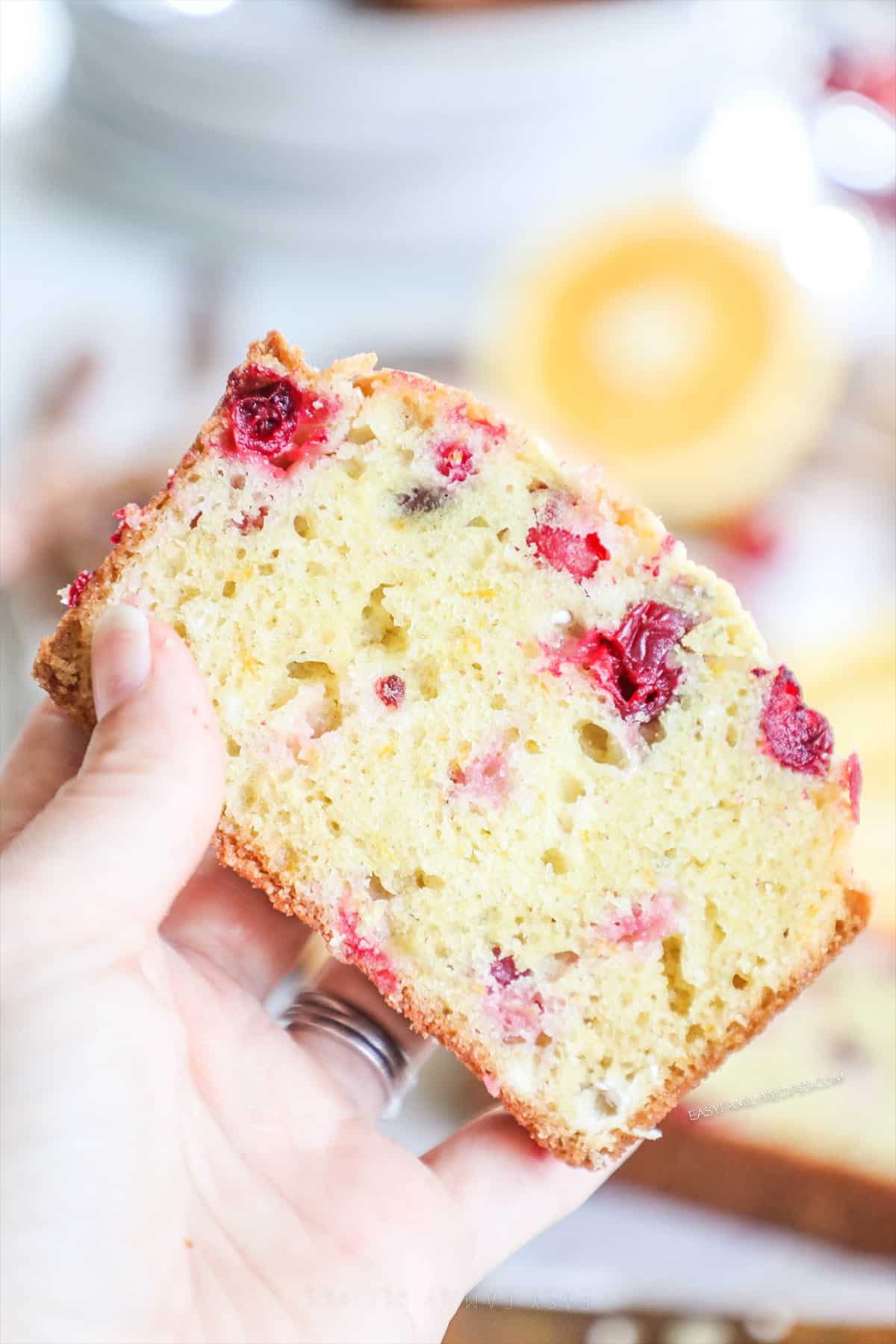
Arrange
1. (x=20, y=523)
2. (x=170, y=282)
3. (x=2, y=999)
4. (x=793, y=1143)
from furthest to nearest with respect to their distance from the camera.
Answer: (x=170, y=282)
(x=20, y=523)
(x=793, y=1143)
(x=2, y=999)

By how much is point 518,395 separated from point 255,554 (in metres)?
1.65

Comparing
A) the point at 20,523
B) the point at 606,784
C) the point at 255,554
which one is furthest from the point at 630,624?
the point at 20,523

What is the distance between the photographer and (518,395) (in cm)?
344

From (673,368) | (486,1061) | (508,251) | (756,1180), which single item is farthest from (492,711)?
(508,251)

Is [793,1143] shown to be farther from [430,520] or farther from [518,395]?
[518,395]

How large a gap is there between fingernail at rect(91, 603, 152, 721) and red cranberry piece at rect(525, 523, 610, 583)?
0.70 metres

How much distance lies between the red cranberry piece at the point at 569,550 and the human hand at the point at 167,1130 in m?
0.65

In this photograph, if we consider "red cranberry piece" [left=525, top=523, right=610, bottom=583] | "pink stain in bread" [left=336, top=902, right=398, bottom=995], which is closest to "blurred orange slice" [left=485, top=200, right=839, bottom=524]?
"red cranberry piece" [left=525, top=523, right=610, bottom=583]

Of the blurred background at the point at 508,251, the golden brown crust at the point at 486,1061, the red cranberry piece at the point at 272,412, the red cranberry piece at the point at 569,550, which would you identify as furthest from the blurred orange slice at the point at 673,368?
the golden brown crust at the point at 486,1061

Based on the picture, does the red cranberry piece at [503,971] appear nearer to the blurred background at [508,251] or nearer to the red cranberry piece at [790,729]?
the red cranberry piece at [790,729]

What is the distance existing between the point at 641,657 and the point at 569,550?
231 millimetres

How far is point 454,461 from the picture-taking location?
202 centimetres

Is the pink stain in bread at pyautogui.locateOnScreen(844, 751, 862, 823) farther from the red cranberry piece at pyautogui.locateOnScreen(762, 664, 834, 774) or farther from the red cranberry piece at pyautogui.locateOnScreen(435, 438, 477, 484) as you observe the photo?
the red cranberry piece at pyautogui.locateOnScreen(435, 438, 477, 484)

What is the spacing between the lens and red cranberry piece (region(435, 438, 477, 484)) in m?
2.02
